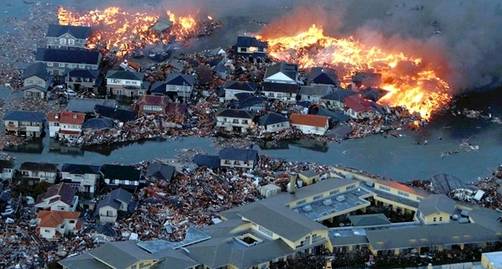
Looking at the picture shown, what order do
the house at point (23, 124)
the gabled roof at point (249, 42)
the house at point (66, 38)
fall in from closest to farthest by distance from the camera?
the house at point (23, 124), the house at point (66, 38), the gabled roof at point (249, 42)

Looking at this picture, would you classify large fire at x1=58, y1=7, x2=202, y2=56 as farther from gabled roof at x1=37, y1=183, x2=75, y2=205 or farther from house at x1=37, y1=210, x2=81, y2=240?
house at x1=37, y1=210, x2=81, y2=240

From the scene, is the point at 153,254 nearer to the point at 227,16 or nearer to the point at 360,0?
the point at 227,16

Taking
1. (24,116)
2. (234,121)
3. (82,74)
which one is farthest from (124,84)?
(234,121)

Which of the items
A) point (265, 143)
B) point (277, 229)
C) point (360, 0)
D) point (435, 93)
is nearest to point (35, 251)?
point (277, 229)

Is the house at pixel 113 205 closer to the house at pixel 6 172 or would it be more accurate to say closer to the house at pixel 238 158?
Result: the house at pixel 6 172

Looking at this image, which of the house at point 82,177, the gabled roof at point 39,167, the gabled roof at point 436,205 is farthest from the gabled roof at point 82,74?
the gabled roof at point 436,205

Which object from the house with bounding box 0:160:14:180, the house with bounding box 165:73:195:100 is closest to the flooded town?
the house with bounding box 165:73:195:100
